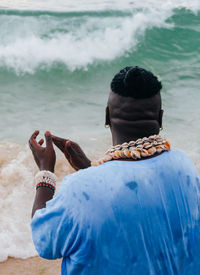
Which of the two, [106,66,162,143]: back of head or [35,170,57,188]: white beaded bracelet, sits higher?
[106,66,162,143]: back of head

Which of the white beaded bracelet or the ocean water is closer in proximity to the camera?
the white beaded bracelet

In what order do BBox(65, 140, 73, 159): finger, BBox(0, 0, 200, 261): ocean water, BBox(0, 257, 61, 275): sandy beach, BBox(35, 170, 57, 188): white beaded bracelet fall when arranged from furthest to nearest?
BBox(0, 0, 200, 261): ocean water
BBox(0, 257, 61, 275): sandy beach
BBox(65, 140, 73, 159): finger
BBox(35, 170, 57, 188): white beaded bracelet

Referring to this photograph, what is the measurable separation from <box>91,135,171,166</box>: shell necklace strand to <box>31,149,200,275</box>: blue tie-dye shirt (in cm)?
3

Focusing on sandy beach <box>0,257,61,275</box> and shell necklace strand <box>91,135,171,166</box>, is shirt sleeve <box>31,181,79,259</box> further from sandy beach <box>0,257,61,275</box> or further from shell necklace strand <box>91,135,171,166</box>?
sandy beach <box>0,257,61,275</box>

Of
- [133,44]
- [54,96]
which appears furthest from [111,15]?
[54,96]

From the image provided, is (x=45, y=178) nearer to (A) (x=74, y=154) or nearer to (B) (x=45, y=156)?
(B) (x=45, y=156)

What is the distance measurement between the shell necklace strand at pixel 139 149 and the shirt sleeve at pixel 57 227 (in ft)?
0.75

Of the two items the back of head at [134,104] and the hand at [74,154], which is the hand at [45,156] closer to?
the hand at [74,154]

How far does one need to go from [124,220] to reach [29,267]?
1817 millimetres

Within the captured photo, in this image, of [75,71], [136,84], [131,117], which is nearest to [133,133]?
[131,117]

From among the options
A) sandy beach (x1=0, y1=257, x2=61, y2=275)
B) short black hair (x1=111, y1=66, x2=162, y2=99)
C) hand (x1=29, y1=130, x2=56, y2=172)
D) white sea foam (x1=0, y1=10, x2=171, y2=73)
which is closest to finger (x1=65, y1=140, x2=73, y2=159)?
hand (x1=29, y1=130, x2=56, y2=172)

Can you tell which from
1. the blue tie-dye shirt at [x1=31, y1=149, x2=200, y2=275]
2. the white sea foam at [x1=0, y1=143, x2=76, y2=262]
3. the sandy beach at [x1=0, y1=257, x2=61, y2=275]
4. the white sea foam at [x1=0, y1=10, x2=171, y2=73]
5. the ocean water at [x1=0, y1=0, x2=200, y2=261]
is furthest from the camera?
the white sea foam at [x1=0, y1=10, x2=171, y2=73]

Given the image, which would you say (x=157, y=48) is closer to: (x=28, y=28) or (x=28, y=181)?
(x=28, y=28)

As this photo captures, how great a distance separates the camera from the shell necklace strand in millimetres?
1335
